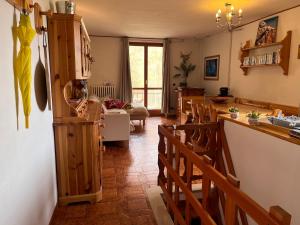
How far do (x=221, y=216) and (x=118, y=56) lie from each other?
5.33 meters

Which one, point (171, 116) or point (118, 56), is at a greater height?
point (118, 56)

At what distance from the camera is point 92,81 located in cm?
665

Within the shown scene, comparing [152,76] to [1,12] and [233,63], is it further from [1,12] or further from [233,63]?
[1,12]

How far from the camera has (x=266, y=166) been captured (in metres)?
1.81

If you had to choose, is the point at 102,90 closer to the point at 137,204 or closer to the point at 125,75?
the point at 125,75

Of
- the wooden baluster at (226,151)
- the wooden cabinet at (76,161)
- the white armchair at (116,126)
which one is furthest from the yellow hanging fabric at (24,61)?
the white armchair at (116,126)

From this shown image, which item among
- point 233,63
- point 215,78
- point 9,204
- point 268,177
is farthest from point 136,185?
point 215,78

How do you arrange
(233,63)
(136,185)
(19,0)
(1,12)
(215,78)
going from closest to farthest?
1. (1,12)
2. (19,0)
3. (136,185)
4. (233,63)
5. (215,78)

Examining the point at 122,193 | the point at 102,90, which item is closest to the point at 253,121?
the point at 122,193

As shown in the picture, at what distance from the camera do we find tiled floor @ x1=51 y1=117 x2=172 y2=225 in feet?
6.88

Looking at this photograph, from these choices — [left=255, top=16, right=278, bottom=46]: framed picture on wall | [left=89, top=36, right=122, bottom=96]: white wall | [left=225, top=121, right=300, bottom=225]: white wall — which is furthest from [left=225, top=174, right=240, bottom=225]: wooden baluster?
[left=89, top=36, right=122, bottom=96]: white wall

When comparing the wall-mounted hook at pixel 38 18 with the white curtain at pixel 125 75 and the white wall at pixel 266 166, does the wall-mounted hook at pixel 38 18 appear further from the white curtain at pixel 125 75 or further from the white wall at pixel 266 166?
the white curtain at pixel 125 75

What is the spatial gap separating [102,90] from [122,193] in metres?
4.54

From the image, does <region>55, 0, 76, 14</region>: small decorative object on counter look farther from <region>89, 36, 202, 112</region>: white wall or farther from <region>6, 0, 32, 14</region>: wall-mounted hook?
<region>89, 36, 202, 112</region>: white wall
